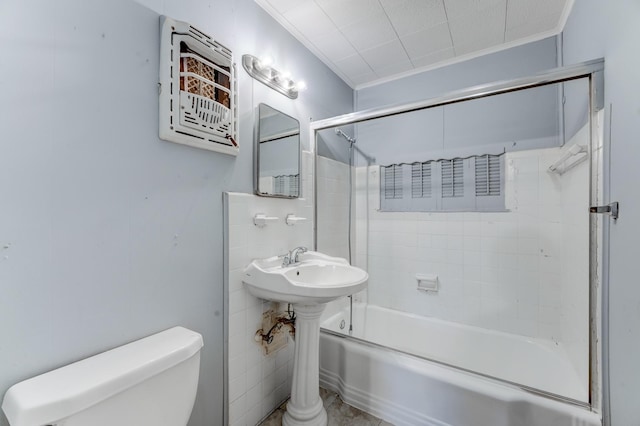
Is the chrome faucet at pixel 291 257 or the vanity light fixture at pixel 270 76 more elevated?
the vanity light fixture at pixel 270 76

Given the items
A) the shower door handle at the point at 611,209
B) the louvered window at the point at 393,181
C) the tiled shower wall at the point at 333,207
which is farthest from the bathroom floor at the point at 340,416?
the louvered window at the point at 393,181

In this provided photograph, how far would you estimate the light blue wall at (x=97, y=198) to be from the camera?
74cm

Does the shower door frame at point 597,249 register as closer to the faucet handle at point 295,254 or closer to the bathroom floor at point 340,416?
the bathroom floor at point 340,416

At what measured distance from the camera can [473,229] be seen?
80.0 inches

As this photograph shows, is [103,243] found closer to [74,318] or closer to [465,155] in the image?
[74,318]

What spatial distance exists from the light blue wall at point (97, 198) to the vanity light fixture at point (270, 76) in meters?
0.20

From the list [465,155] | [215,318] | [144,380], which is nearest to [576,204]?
[465,155]

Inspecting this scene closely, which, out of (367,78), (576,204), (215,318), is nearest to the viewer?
(215,318)

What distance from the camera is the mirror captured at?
1490 millimetres

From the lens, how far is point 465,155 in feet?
6.75

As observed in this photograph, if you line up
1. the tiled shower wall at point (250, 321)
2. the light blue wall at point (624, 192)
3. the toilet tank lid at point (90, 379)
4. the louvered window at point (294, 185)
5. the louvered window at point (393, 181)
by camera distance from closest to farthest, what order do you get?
the toilet tank lid at point (90, 379)
the light blue wall at point (624, 192)
the tiled shower wall at point (250, 321)
the louvered window at point (294, 185)
the louvered window at point (393, 181)

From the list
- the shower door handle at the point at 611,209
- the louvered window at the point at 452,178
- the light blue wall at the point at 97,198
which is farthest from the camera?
the louvered window at the point at 452,178

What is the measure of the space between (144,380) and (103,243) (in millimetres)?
456

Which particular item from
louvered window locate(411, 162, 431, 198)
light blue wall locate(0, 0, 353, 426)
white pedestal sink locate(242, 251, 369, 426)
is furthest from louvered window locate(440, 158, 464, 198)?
light blue wall locate(0, 0, 353, 426)
